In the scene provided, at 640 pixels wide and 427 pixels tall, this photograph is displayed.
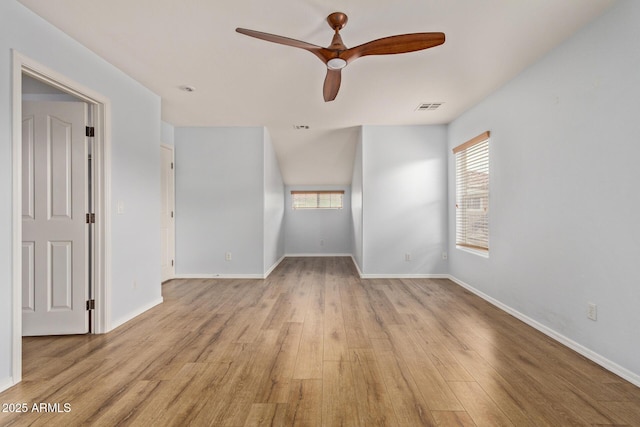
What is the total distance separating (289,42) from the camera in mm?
2010

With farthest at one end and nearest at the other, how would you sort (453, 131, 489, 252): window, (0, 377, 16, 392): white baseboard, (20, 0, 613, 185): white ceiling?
1. (453, 131, 489, 252): window
2. (20, 0, 613, 185): white ceiling
3. (0, 377, 16, 392): white baseboard

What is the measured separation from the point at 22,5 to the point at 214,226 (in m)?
3.36

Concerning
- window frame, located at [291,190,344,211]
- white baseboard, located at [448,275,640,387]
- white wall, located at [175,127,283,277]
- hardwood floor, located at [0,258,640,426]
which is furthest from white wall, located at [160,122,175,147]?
white baseboard, located at [448,275,640,387]

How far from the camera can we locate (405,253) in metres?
4.90

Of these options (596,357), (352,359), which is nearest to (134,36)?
(352,359)

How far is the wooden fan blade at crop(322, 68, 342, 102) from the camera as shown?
238 cm

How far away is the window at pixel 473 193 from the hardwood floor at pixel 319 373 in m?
1.12

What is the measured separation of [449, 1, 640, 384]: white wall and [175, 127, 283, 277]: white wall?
11.4ft

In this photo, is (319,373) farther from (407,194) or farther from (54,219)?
(407,194)

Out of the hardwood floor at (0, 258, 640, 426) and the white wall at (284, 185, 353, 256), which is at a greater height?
the white wall at (284, 185, 353, 256)

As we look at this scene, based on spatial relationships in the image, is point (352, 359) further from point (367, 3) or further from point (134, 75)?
point (134, 75)

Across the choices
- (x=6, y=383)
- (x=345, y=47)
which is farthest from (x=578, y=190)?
(x=6, y=383)

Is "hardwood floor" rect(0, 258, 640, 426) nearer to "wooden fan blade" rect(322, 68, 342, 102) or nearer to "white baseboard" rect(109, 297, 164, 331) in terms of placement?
"white baseboard" rect(109, 297, 164, 331)

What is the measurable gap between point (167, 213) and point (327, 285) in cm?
280
